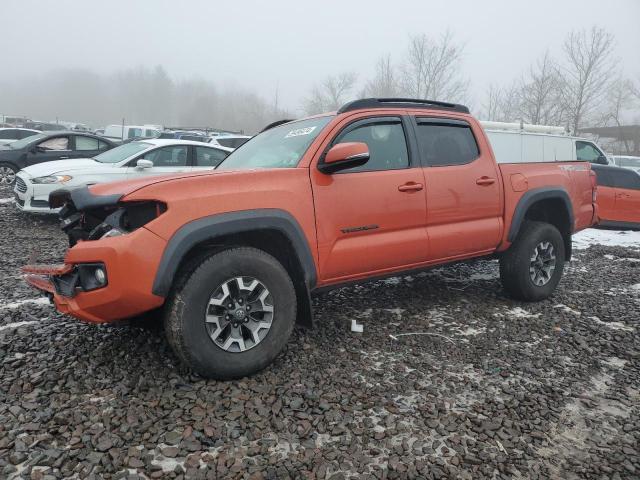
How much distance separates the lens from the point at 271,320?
2.93 metres

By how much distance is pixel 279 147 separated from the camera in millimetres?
3674

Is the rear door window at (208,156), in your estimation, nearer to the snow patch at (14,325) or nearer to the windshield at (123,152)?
the windshield at (123,152)

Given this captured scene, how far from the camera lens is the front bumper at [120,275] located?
2.47 m

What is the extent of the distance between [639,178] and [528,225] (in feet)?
22.5

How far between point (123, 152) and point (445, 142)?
6.50 m

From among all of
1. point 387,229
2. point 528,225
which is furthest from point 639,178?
point 387,229

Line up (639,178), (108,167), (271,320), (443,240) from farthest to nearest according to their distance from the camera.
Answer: (639,178) → (108,167) → (443,240) → (271,320)

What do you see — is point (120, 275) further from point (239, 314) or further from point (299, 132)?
point (299, 132)

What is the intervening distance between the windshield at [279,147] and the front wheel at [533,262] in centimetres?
239

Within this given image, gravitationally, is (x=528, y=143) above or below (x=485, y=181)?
above

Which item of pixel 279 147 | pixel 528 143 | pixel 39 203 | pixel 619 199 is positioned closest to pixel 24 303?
pixel 279 147

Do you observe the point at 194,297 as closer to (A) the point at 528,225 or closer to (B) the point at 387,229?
(B) the point at 387,229

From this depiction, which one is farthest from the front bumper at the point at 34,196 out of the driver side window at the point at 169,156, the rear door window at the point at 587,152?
the rear door window at the point at 587,152

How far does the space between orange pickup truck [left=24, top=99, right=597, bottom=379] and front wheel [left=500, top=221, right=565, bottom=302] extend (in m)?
0.02
